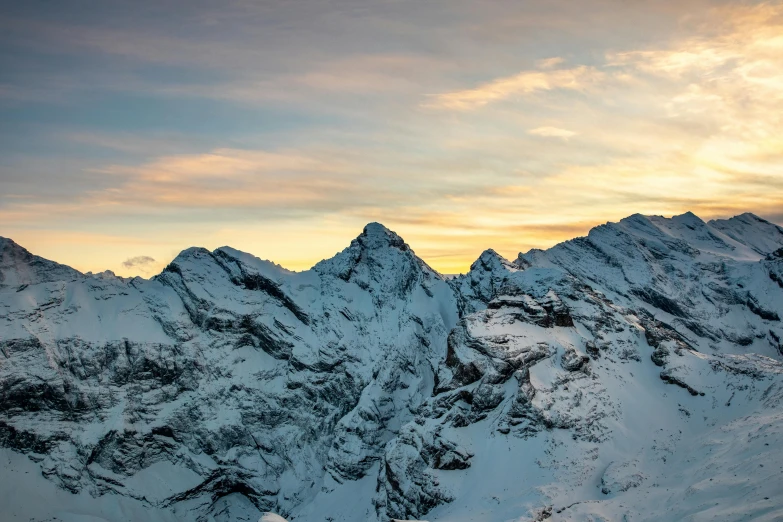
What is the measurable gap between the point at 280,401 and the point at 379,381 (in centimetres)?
2754

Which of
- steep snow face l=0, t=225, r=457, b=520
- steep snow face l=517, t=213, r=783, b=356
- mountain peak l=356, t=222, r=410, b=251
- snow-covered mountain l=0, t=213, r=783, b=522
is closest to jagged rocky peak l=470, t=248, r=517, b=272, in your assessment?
snow-covered mountain l=0, t=213, r=783, b=522

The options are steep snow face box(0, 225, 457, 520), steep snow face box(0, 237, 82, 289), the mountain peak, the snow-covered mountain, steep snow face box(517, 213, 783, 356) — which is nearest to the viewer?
the snow-covered mountain

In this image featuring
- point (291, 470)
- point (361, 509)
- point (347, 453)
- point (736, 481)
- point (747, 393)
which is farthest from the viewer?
point (291, 470)

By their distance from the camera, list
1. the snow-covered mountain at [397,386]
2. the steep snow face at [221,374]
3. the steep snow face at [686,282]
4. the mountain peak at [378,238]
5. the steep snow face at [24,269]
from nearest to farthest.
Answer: the snow-covered mountain at [397,386], the steep snow face at [221,374], the steep snow face at [686,282], the steep snow face at [24,269], the mountain peak at [378,238]

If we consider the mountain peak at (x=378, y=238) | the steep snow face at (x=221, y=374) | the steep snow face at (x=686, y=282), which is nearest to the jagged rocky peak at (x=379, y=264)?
the mountain peak at (x=378, y=238)

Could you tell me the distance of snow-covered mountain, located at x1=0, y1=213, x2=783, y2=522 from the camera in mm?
103000

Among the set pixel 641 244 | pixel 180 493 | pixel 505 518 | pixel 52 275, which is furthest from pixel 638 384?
pixel 52 275

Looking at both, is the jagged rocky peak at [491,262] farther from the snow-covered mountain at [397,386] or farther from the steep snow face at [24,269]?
the steep snow face at [24,269]

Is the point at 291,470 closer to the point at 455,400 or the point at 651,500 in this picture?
the point at 455,400

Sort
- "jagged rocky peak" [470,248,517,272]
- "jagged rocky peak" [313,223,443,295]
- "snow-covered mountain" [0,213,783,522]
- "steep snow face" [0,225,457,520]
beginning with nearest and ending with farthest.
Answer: "snow-covered mountain" [0,213,783,522] < "steep snow face" [0,225,457,520] < "jagged rocky peak" [470,248,517,272] < "jagged rocky peak" [313,223,443,295]

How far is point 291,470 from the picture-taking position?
158 metres

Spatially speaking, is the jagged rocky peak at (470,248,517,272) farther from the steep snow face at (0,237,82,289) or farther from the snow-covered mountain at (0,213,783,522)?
the steep snow face at (0,237,82,289)

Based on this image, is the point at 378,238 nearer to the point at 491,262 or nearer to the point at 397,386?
the point at 491,262

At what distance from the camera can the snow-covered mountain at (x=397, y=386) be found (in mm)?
103000
